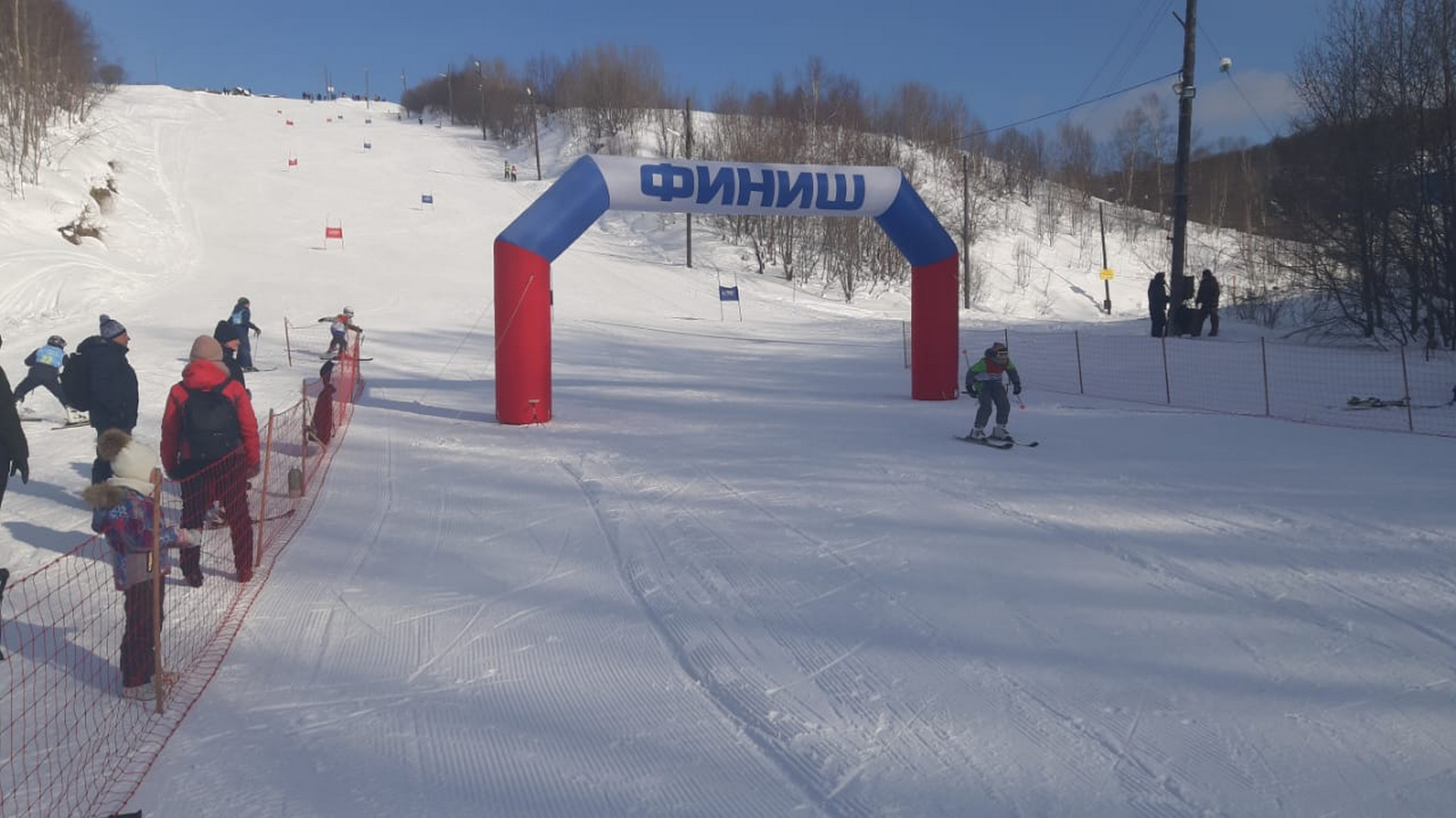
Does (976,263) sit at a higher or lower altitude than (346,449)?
higher

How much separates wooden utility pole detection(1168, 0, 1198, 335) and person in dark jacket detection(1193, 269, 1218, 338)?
455 mm

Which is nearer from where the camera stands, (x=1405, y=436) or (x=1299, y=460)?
(x=1299, y=460)

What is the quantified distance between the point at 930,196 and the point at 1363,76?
1556 inches

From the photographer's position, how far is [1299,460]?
33.4 feet

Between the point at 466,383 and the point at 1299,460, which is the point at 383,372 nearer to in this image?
the point at 466,383

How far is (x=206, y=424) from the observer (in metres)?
6.73

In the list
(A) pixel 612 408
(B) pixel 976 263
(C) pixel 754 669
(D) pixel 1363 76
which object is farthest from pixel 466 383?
(B) pixel 976 263

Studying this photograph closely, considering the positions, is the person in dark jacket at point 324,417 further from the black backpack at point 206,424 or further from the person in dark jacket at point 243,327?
the person in dark jacket at point 243,327

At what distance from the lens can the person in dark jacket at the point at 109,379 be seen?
8.25 meters

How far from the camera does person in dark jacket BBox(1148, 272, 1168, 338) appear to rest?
883 inches

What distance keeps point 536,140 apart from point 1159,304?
46.7 m

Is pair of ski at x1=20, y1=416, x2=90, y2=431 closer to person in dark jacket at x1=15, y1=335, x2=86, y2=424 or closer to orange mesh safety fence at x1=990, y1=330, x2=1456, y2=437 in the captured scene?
person in dark jacket at x1=15, y1=335, x2=86, y2=424

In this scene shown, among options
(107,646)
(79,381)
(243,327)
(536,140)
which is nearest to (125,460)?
(107,646)

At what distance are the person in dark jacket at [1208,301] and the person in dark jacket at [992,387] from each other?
44.8ft
